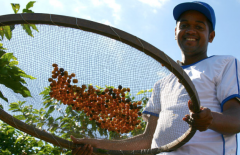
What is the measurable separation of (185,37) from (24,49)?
47.6 inches

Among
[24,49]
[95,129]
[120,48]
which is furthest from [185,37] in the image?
[24,49]

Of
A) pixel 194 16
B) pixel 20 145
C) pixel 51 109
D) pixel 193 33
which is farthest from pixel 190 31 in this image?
pixel 20 145

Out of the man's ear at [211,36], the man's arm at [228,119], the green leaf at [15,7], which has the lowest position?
the man's arm at [228,119]

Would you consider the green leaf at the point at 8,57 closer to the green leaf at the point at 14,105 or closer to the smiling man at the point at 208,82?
the green leaf at the point at 14,105

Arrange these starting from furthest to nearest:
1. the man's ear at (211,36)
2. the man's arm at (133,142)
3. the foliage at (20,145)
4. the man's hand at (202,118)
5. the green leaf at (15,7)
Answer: the foliage at (20,145), the green leaf at (15,7), the man's ear at (211,36), the man's arm at (133,142), the man's hand at (202,118)

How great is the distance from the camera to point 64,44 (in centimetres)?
195

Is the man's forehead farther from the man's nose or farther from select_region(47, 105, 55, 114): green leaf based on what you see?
select_region(47, 105, 55, 114): green leaf

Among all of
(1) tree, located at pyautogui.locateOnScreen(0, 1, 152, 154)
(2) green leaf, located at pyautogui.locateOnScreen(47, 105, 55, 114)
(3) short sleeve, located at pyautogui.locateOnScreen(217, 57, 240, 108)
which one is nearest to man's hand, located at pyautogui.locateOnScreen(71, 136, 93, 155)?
(1) tree, located at pyautogui.locateOnScreen(0, 1, 152, 154)

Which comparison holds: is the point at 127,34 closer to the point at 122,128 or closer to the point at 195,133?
the point at 195,133

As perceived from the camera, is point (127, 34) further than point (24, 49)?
No

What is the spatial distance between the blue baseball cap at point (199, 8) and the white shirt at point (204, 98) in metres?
0.30

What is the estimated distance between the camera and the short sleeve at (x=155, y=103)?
6.60ft

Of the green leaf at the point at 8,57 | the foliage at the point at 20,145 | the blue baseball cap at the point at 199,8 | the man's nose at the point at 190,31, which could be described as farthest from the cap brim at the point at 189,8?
the foliage at the point at 20,145

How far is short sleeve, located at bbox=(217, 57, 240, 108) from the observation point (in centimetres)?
158
